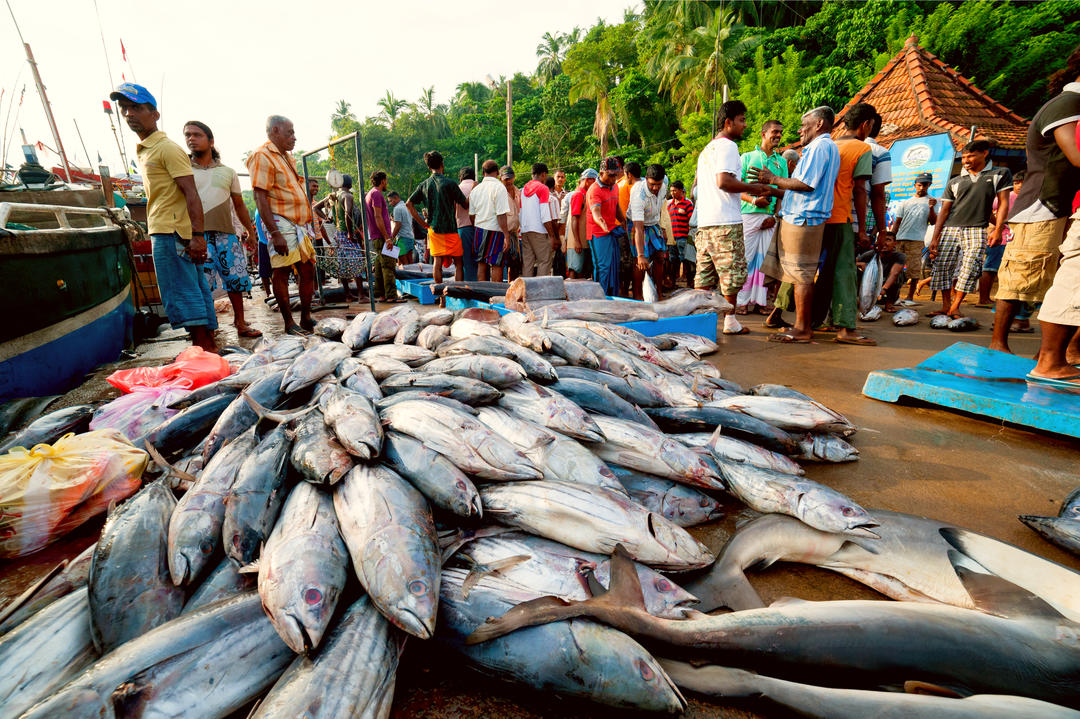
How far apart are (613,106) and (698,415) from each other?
101 ft

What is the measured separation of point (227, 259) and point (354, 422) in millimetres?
4849

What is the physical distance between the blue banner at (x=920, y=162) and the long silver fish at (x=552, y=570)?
13.7 m

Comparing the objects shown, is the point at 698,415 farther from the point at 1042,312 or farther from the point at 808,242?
the point at 808,242

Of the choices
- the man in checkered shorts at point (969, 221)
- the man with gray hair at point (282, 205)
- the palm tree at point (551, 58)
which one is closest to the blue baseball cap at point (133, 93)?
the man with gray hair at point (282, 205)

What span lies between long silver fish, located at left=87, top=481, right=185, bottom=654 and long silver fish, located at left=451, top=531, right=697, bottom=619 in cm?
99

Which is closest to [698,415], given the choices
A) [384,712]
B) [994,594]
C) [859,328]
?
[994,594]

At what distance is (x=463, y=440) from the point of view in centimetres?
201

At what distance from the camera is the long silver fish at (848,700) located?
1152 millimetres

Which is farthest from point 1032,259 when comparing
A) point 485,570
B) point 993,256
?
point 485,570

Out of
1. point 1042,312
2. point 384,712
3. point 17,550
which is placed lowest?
point 17,550

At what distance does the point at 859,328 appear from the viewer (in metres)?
6.22

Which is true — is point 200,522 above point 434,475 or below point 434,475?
below

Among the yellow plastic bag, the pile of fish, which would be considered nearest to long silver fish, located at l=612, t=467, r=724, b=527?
the pile of fish

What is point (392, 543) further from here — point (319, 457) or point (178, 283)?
point (178, 283)
